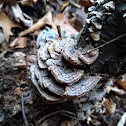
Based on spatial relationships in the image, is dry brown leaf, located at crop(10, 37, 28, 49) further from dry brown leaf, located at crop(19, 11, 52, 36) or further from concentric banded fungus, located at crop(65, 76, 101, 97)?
concentric banded fungus, located at crop(65, 76, 101, 97)

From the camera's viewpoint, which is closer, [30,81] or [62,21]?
[30,81]

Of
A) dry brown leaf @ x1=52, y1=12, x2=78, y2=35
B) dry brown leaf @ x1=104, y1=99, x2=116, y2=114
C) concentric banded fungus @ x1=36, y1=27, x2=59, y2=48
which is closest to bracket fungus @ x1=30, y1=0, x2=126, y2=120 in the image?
concentric banded fungus @ x1=36, y1=27, x2=59, y2=48

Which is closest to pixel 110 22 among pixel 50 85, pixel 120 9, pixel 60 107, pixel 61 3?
pixel 120 9

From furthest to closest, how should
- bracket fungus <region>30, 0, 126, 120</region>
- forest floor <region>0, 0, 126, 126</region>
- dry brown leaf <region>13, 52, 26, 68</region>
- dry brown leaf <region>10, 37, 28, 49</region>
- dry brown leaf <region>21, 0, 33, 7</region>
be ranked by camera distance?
dry brown leaf <region>21, 0, 33, 7</region> < dry brown leaf <region>10, 37, 28, 49</region> < dry brown leaf <region>13, 52, 26, 68</region> < forest floor <region>0, 0, 126, 126</region> < bracket fungus <region>30, 0, 126, 120</region>

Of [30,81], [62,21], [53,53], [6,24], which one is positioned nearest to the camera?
[53,53]

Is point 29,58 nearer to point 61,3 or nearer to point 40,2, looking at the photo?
point 40,2

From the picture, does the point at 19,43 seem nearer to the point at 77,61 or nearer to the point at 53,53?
the point at 53,53

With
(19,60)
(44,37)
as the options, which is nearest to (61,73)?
(44,37)
